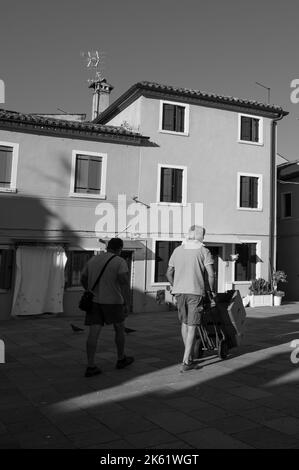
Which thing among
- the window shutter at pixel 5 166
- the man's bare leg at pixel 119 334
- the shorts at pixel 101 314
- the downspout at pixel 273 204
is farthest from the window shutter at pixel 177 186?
the shorts at pixel 101 314

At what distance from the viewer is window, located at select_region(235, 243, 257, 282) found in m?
18.0

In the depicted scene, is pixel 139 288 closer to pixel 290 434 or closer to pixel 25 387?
pixel 25 387

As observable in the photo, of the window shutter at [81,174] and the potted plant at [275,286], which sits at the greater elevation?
the window shutter at [81,174]

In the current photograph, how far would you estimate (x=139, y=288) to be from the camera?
1611 cm

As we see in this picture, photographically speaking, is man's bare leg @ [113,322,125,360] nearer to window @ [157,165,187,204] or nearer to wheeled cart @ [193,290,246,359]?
wheeled cart @ [193,290,246,359]

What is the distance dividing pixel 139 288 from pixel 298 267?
8.52m

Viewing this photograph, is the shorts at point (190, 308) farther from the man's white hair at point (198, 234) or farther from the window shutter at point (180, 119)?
the window shutter at point (180, 119)

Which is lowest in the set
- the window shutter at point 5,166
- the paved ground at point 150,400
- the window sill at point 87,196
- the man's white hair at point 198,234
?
the paved ground at point 150,400

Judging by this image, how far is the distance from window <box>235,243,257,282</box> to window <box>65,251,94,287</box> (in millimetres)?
6101

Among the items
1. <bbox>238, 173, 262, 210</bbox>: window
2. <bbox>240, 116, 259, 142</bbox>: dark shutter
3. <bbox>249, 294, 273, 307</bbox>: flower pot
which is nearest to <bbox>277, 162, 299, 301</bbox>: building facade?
<bbox>238, 173, 262, 210</bbox>: window

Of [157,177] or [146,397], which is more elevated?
[157,177]

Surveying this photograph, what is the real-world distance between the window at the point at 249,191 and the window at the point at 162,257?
3.50 meters

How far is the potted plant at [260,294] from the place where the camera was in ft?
57.9
